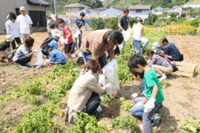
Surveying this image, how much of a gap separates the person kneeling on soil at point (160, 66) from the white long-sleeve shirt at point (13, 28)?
16.7ft

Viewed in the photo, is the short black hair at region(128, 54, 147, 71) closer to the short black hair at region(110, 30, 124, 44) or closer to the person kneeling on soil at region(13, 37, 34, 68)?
the short black hair at region(110, 30, 124, 44)

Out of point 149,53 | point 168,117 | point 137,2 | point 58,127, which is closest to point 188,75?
point 149,53

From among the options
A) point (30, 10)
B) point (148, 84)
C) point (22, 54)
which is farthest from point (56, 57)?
point (30, 10)

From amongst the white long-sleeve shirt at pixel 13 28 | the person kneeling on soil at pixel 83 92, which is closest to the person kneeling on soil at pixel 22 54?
the white long-sleeve shirt at pixel 13 28

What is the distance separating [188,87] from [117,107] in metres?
2.14

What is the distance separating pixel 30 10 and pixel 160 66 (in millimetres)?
13444

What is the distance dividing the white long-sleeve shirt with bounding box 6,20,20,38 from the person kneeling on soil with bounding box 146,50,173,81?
5.08 meters

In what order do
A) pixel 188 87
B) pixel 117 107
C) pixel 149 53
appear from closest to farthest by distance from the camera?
pixel 117 107 < pixel 188 87 < pixel 149 53

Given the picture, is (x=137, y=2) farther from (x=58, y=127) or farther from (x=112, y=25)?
(x=58, y=127)

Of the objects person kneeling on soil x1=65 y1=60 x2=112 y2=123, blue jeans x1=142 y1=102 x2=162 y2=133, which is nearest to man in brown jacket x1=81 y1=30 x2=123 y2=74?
person kneeling on soil x1=65 y1=60 x2=112 y2=123

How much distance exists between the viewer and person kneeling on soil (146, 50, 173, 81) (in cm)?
419

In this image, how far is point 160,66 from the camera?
4227 mm

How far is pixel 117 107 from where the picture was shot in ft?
10.2

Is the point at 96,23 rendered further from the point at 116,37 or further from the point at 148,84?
the point at 148,84
